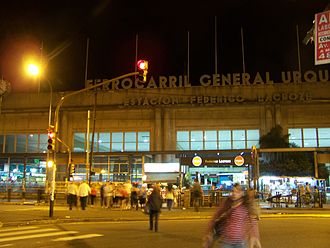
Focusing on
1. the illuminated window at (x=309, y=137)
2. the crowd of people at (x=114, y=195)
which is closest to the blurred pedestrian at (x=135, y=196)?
the crowd of people at (x=114, y=195)

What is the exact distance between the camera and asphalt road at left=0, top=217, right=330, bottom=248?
484 inches

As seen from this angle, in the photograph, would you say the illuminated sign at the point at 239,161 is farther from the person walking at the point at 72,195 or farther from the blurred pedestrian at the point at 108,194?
the person walking at the point at 72,195

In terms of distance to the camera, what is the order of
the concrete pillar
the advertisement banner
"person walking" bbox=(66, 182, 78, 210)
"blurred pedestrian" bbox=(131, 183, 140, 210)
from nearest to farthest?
the advertisement banner, "person walking" bbox=(66, 182, 78, 210), "blurred pedestrian" bbox=(131, 183, 140, 210), the concrete pillar

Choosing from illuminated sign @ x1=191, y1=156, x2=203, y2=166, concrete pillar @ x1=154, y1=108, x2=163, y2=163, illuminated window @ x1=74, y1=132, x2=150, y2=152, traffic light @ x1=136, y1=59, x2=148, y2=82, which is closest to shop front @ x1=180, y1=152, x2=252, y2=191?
illuminated sign @ x1=191, y1=156, x2=203, y2=166

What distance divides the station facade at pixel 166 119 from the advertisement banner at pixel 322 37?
101 feet

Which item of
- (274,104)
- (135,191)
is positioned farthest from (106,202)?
(274,104)

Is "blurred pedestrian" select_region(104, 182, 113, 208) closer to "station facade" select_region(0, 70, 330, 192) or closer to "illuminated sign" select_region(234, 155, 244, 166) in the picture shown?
"illuminated sign" select_region(234, 155, 244, 166)

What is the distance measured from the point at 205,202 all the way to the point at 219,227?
77.0 ft

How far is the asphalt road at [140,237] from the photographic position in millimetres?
12297

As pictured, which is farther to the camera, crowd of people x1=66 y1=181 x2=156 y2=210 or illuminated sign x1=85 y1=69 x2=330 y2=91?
illuminated sign x1=85 y1=69 x2=330 y2=91

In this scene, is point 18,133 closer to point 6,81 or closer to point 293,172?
point 6,81

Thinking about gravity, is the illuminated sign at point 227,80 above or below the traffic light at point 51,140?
above

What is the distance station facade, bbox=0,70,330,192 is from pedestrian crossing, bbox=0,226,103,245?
89.7 ft

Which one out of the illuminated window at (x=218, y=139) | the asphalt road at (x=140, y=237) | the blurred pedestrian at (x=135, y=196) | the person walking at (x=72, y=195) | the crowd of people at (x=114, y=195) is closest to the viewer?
the asphalt road at (x=140, y=237)
